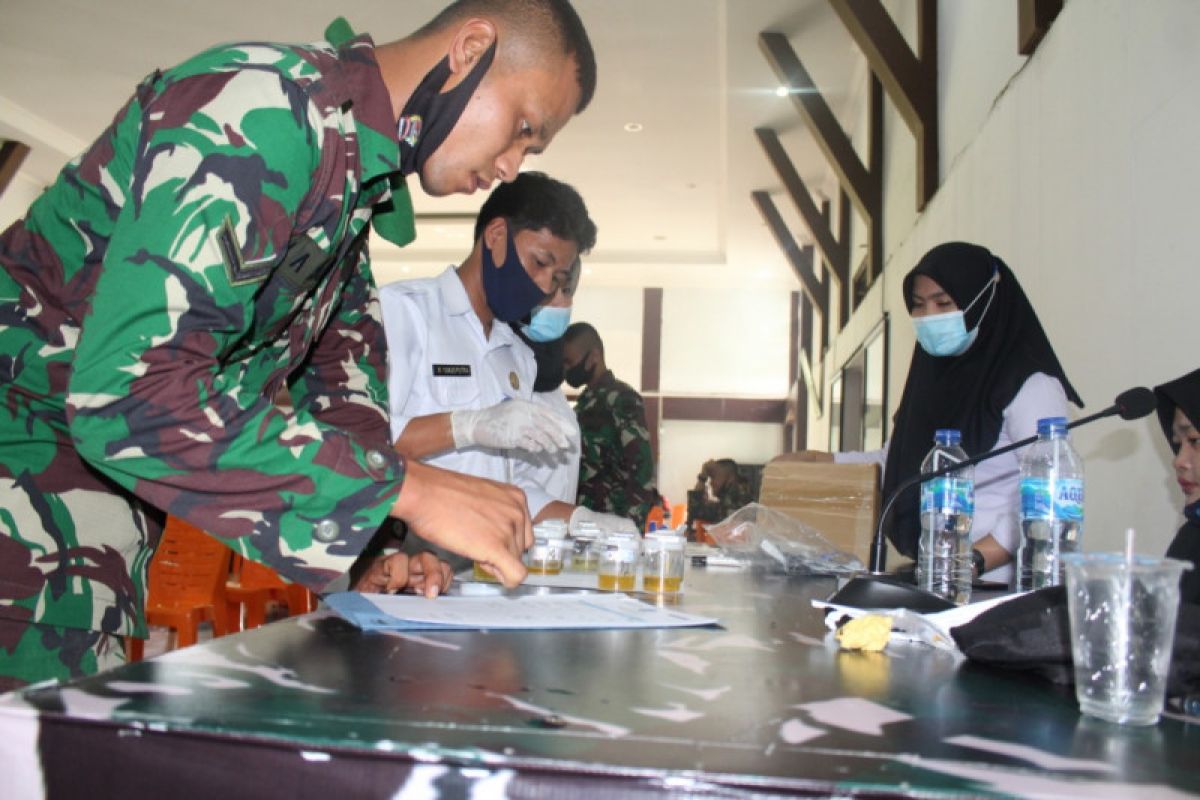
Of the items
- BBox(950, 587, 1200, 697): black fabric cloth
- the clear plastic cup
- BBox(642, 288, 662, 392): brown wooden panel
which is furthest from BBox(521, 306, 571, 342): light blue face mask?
BBox(642, 288, 662, 392): brown wooden panel

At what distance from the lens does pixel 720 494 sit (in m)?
7.95

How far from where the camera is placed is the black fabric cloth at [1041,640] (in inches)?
28.6

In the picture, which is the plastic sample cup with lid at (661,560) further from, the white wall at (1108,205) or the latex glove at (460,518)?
the white wall at (1108,205)

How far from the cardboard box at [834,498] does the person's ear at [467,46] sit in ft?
5.25

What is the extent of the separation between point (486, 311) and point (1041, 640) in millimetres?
1610

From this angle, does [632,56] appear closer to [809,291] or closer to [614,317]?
[809,291]

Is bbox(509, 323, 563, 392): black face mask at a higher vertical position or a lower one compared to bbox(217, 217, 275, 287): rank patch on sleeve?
higher

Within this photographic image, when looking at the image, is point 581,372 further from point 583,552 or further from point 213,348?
point 213,348

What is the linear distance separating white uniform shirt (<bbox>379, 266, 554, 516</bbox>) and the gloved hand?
179 millimetres

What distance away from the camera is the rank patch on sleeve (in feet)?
2.64

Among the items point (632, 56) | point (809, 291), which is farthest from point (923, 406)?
point (809, 291)

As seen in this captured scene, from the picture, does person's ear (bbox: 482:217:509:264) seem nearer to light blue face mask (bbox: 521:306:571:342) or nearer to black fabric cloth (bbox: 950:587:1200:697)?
light blue face mask (bbox: 521:306:571:342)

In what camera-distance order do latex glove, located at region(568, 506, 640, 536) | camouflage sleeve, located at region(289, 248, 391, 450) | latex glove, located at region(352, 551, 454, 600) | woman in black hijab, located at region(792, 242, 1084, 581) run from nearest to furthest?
latex glove, located at region(352, 551, 454, 600) < camouflage sleeve, located at region(289, 248, 391, 450) < latex glove, located at region(568, 506, 640, 536) < woman in black hijab, located at region(792, 242, 1084, 581)

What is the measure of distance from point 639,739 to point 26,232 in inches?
32.2
